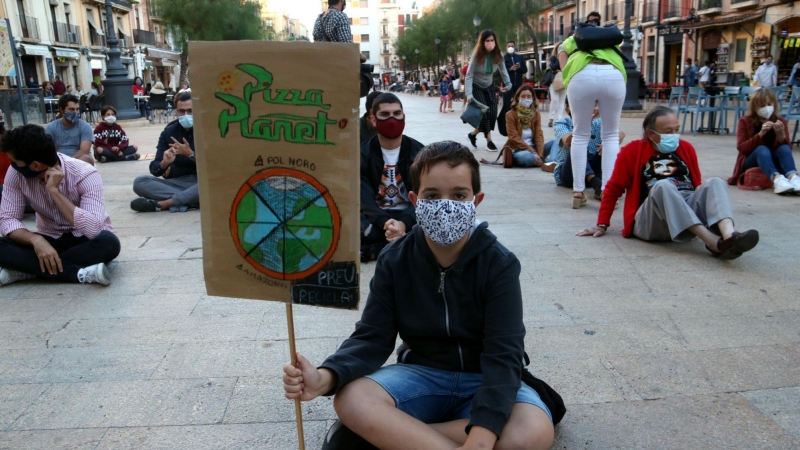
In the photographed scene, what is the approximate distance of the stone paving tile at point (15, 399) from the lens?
9.25 feet

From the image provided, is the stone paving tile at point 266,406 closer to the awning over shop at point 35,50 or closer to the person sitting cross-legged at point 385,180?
the person sitting cross-legged at point 385,180

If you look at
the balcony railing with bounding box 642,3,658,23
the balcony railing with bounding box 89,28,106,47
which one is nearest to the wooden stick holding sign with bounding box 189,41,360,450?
the balcony railing with bounding box 642,3,658,23

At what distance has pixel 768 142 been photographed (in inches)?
284

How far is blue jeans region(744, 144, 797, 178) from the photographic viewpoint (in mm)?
7016

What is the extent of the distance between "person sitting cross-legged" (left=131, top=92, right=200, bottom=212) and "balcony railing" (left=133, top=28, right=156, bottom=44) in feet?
168

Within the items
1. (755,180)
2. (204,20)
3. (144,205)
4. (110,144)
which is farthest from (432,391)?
(204,20)

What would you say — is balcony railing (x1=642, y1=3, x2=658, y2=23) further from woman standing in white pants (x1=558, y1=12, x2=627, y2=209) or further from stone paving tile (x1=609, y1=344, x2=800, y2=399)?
stone paving tile (x1=609, y1=344, x2=800, y2=399)

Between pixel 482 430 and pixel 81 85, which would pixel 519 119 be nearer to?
pixel 482 430

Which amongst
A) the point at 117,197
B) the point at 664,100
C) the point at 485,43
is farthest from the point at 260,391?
the point at 664,100

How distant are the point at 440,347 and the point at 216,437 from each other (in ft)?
3.11

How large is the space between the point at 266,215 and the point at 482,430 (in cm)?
92

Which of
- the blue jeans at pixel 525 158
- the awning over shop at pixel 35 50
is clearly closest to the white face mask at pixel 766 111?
the blue jeans at pixel 525 158

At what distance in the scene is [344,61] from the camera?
1.99 meters

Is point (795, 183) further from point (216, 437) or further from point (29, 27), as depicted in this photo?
point (29, 27)
